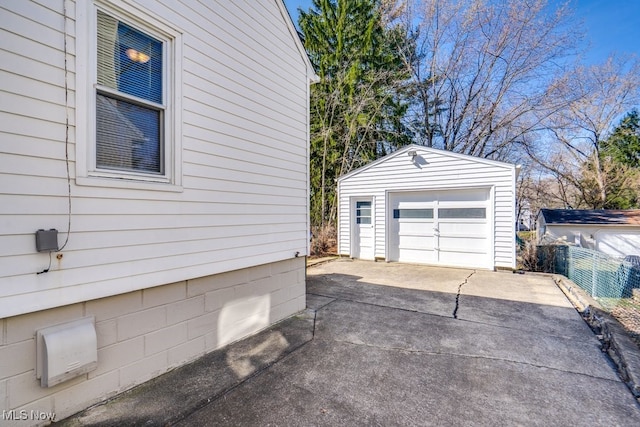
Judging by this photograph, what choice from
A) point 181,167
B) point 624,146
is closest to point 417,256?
point 181,167

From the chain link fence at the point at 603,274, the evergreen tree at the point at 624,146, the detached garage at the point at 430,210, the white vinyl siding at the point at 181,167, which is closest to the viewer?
the white vinyl siding at the point at 181,167

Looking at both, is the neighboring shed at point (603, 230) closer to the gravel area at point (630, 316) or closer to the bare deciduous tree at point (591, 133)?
the bare deciduous tree at point (591, 133)

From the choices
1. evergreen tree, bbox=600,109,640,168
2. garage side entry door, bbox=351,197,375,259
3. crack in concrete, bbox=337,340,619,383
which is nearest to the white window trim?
crack in concrete, bbox=337,340,619,383

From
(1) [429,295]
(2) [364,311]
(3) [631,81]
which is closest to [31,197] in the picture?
(2) [364,311]

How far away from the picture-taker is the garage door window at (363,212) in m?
9.42

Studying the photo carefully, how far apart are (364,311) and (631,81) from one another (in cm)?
2192

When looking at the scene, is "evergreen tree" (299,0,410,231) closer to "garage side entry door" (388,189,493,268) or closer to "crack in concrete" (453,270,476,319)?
"garage side entry door" (388,189,493,268)

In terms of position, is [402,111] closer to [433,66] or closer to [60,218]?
[433,66]

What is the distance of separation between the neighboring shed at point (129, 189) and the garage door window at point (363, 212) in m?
5.81

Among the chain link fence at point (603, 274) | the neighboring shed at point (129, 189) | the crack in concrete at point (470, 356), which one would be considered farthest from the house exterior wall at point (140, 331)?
the chain link fence at point (603, 274)

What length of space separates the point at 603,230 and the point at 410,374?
16.2 m

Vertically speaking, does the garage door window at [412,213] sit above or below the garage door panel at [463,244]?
above

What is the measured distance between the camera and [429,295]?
5473mm

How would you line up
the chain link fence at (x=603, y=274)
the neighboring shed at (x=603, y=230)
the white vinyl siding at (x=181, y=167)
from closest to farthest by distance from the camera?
the white vinyl siding at (x=181, y=167)
the chain link fence at (x=603, y=274)
the neighboring shed at (x=603, y=230)
